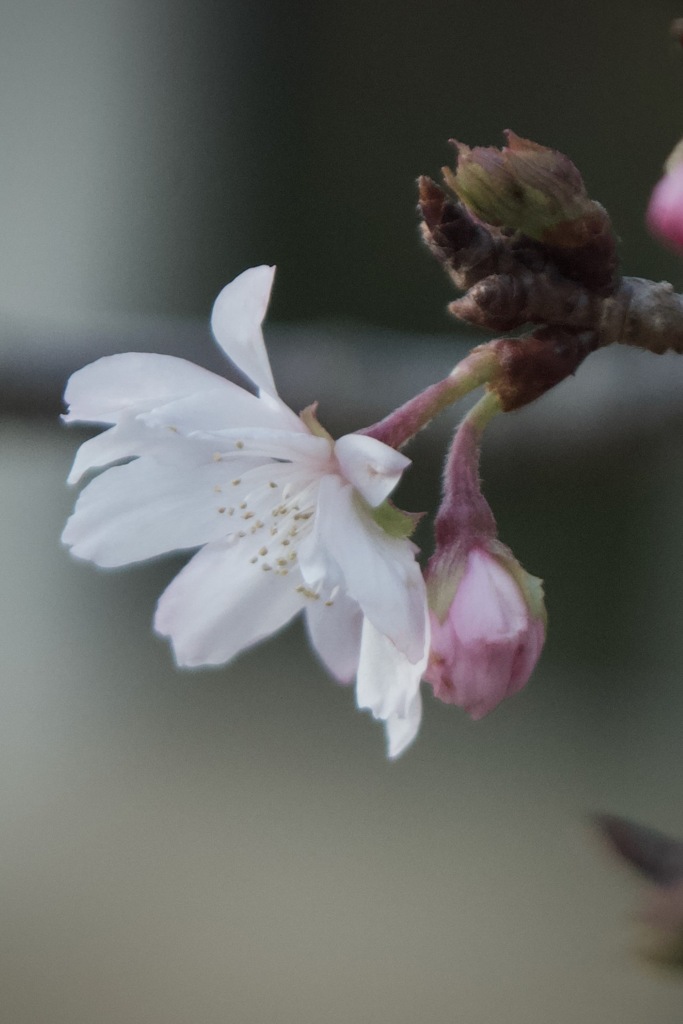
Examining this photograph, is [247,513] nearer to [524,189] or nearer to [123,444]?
[123,444]

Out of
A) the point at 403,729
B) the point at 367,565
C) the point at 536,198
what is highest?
the point at 536,198

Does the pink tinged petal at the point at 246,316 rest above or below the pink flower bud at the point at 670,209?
below

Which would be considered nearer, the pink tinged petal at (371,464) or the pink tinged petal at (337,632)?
the pink tinged petal at (371,464)

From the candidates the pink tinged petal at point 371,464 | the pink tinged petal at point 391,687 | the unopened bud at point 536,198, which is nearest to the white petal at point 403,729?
the pink tinged petal at point 391,687

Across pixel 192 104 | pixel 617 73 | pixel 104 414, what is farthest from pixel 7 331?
pixel 192 104

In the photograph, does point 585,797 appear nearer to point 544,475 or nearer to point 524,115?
point 524,115

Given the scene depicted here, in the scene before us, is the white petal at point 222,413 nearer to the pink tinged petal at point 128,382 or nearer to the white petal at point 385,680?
the pink tinged petal at point 128,382

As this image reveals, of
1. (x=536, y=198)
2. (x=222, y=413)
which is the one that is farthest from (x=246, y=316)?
(x=536, y=198)
